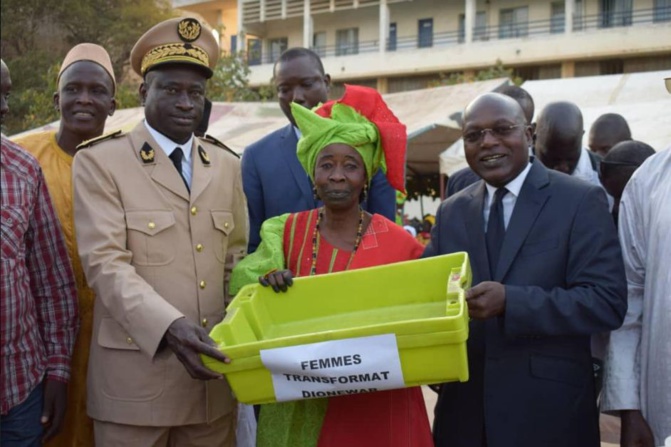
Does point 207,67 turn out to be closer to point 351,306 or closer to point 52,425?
point 351,306

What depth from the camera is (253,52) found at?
103 ft

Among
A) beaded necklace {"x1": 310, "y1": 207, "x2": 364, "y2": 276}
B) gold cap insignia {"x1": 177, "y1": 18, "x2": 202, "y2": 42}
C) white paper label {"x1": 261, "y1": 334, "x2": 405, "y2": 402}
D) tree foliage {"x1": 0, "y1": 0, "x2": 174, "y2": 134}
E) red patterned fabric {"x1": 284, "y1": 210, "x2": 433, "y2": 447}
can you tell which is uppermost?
tree foliage {"x1": 0, "y1": 0, "x2": 174, "y2": 134}

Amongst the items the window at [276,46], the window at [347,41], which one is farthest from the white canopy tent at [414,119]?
the window at [276,46]

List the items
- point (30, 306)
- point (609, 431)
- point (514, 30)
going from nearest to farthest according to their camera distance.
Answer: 1. point (30, 306)
2. point (609, 431)
3. point (514, 30)

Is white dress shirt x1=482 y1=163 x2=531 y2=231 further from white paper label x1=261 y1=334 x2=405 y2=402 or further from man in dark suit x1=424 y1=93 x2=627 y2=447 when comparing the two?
white paper label x1=261 y1=334 x2=405 y2=402

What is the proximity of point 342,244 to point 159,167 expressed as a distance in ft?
2.69

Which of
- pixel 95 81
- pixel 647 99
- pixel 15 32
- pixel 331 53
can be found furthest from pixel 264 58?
pixel 95 81

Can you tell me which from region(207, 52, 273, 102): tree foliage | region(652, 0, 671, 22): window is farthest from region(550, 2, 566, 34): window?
region(207, 52, 273, 102): tree foliage

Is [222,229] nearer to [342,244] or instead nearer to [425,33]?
[342,244]

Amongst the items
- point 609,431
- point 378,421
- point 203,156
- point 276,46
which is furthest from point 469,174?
point 276,46

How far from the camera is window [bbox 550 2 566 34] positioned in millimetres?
28953

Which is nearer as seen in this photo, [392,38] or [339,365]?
[339,365]

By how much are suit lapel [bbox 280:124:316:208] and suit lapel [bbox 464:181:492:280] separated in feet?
3.46

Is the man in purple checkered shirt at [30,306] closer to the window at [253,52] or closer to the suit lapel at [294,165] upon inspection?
the suit lapel at [294,165]
